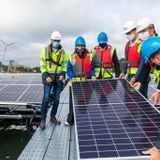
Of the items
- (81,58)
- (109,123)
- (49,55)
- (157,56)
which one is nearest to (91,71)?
(81,58)

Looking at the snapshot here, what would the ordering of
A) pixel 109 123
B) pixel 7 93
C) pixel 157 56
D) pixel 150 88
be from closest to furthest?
pixel 157 56 → pixel 109 123 → pixel 150 88 → pixel 7 93

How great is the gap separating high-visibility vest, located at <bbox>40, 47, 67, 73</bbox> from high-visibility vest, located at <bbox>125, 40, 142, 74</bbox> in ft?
4.62

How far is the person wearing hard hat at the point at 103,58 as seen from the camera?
26.9ft

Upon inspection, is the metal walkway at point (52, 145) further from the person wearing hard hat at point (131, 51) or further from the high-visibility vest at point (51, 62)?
the person wearing hard hat at point (131, 51)

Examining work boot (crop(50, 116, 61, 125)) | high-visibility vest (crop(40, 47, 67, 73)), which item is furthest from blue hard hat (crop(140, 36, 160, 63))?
work boot (crop(50, 116, 61, 125))

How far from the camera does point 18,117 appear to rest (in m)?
9.38

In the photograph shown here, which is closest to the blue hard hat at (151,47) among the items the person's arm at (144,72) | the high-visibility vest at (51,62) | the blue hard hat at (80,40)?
the person's arm at (144,72)

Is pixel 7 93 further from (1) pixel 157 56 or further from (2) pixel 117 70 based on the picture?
(1) pixel 157 56

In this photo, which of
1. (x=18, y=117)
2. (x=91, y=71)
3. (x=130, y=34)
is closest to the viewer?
(x=130, y=34)

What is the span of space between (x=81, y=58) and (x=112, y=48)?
30.7 inches

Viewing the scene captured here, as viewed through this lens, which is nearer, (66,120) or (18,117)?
(66,120)

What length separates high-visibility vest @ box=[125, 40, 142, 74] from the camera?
7.71 meters

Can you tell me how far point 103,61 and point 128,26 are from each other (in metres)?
1.05

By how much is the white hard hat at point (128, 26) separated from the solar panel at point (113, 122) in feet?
4.09
